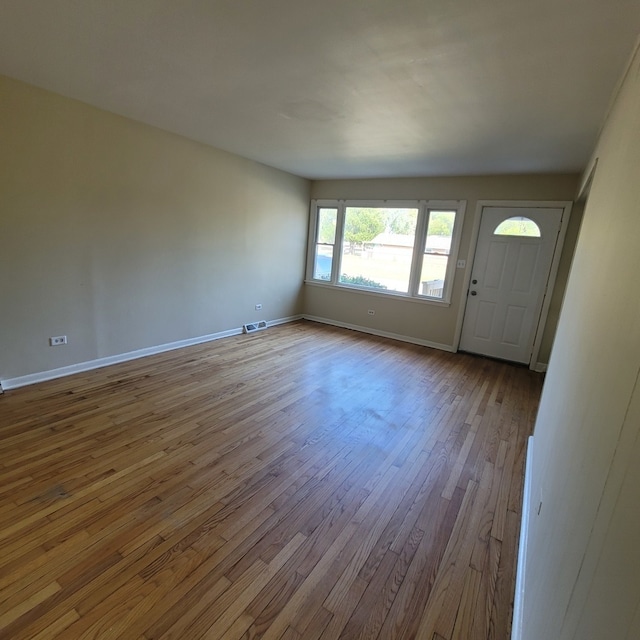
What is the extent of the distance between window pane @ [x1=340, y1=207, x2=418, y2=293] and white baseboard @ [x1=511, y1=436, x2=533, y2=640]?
3.75 meters

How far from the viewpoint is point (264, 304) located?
592 cm

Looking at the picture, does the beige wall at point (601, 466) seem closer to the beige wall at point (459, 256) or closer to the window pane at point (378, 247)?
the beige wall at point (459, 256)

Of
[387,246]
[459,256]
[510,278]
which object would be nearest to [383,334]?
[387,246]

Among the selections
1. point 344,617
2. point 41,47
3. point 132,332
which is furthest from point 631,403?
point 132,332

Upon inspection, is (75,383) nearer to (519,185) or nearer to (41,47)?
(41,47)

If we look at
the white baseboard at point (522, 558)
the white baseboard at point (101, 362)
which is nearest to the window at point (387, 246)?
the white baseboard at point (101, 362)

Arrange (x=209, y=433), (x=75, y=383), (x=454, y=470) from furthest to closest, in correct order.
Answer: (x=75, y=383) < (x=209, y=433) < (x=454, y=470)

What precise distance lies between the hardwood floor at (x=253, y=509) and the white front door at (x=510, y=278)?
5.28ft

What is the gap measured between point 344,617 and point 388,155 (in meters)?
4.29

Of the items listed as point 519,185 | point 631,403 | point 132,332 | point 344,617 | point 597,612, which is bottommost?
point 344,617

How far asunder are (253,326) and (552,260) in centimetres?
441

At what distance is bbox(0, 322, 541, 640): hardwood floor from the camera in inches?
56.4

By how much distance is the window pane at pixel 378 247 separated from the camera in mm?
5656

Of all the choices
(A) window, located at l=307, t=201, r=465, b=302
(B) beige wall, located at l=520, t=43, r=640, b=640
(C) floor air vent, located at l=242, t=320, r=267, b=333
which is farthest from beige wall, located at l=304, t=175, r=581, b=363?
(B) beige wall, located at l=520, t=43, r=640, b=640
